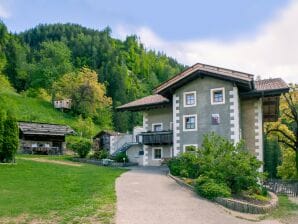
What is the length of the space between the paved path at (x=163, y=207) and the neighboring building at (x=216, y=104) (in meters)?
8.27

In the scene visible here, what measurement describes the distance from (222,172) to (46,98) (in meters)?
64.6

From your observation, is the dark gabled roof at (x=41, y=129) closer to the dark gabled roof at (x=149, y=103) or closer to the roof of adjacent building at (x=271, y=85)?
the dark gabled roof at (x=149, y=103)

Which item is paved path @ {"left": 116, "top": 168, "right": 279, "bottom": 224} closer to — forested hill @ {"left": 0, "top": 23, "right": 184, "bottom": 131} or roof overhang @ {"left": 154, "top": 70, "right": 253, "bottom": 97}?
roof overhang @ {"left": 154, "top": 70, "right": 253, "bottom": 97}

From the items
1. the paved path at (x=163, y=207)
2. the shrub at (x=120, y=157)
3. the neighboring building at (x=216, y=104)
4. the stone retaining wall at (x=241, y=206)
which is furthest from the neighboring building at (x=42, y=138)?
the stone retaining wall at (x=241, y=206)

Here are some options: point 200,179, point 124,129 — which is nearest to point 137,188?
point 200,179

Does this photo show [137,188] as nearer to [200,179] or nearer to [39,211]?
[200,179]

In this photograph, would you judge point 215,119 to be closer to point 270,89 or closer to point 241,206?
point 270,89

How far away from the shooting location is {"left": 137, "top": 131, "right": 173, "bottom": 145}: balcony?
31.1 m

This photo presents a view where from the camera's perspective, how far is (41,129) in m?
42.5

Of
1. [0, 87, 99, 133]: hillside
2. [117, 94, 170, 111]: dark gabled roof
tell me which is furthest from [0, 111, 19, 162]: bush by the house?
[0, 87, 99, 133]: hillside

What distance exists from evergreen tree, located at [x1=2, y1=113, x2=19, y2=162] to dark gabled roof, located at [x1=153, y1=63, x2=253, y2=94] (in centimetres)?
1068

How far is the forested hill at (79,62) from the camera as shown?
86.1m

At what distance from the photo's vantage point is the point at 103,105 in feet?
242

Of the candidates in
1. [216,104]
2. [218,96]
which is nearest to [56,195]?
[216,104]
